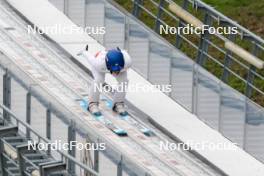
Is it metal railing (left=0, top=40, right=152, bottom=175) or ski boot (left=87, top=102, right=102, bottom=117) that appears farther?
ski boot (left=87, top=102, right=102, bottom=117)

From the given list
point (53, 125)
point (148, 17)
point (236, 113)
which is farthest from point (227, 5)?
point (53, 125)

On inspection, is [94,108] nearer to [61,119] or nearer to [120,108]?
[120,108]

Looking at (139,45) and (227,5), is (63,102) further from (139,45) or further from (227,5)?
(227,5)

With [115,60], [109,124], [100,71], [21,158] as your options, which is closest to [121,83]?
[100,71]

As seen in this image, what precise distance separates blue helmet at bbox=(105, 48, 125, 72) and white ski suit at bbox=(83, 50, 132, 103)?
98 millimetres

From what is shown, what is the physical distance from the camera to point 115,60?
3231 centimetres

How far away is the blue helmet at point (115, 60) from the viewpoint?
106 feet

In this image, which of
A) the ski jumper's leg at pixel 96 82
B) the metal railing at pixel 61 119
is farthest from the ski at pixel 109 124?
the metal railing at pixel 61 119

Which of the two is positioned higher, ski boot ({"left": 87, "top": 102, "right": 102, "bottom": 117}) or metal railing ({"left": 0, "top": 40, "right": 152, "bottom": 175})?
metal railing ({"left": 0, "top": 40, "right": 152, "bottom": 175})

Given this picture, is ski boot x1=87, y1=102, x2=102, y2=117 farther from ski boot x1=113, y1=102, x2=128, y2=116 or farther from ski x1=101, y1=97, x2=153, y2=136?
ski x1=101, y1=97, x2=153, y2=136

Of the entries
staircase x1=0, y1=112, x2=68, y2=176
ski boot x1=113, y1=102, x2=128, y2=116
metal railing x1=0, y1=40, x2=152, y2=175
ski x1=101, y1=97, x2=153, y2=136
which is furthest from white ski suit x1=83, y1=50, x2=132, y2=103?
staircase x1=0, y1=112, x2=68, y2=176

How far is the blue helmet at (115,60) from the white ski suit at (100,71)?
0.32ft

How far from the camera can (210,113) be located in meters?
33.5

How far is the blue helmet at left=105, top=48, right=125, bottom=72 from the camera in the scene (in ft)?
106
